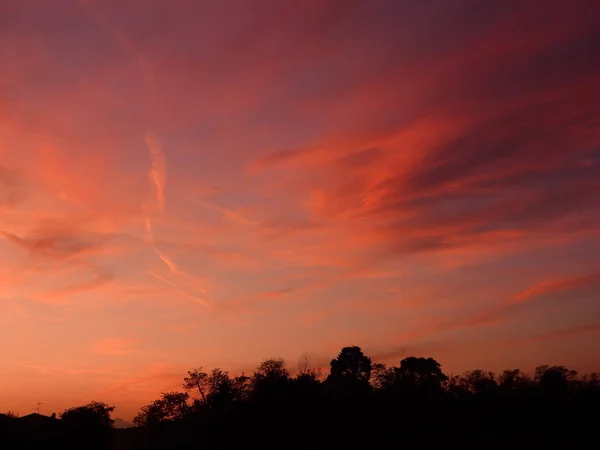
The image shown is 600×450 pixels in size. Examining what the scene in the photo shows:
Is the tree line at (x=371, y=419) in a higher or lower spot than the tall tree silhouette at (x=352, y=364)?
lower

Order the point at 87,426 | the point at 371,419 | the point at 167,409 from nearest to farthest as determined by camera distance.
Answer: the point at 371,419, the point at 87,426, the point at 167,409

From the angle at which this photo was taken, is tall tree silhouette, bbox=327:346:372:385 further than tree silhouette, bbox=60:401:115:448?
Yes

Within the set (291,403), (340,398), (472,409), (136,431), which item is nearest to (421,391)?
(472,409)

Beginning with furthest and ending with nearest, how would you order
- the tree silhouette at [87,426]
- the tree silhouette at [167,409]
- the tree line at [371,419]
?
1. the tree silhouette at [167,409]
2. the tree silhouette at [87,426]
3. the tree line at [371,419]

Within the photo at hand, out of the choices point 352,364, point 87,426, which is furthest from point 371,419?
point 352,364

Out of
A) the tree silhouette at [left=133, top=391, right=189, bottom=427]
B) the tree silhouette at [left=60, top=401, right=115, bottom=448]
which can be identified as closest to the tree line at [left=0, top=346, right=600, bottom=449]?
the tree silhouette at [left=60, top=401, right=115, bottom=448]

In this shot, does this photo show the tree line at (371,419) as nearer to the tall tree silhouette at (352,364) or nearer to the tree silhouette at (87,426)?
the tree silhouette at (87,426)

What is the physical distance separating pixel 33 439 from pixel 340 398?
46.8 meters

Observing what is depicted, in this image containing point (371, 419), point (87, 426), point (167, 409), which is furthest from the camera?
point (167, 409)

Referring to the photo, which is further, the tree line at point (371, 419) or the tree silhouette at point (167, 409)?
the tree silhouette at point (167, 409)

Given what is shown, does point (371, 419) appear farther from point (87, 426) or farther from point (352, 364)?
point (352, 364)

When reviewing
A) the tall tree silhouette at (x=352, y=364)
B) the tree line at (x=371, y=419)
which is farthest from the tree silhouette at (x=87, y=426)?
the tall tree silhouette at (x=352, y=364)

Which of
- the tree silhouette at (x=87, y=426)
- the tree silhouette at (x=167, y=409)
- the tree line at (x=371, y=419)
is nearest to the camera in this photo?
the tree line at (x=371, y=419)

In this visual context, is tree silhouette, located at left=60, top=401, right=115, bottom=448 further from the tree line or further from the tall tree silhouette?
the tall tree silhouette
